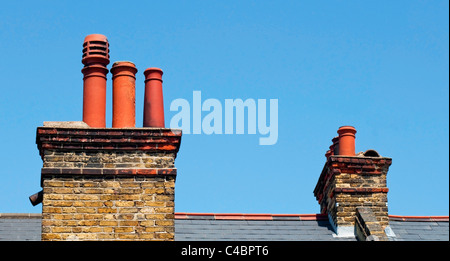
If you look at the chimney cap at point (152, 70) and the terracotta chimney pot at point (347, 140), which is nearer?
the chimney cap at point (152, 70)

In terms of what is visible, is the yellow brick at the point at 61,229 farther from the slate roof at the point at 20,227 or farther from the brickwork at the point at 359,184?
the brickwork at the point at 359,184

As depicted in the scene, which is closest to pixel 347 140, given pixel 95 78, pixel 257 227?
pixel 257 227

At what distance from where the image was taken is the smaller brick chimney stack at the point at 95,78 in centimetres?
1856

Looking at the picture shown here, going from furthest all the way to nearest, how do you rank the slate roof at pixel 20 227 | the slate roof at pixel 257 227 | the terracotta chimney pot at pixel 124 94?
the slate roof at pixel 257 227, the slate roof at pixel 20 227, the terracotta chimney pot at pixel 124 94

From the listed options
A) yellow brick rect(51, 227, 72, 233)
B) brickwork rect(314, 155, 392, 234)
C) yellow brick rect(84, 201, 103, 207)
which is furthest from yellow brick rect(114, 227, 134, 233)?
brickwork rect(314, 155, 392, 234)

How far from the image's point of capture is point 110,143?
17969mm

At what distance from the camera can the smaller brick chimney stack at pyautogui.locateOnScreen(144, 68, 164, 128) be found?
18.6 metres

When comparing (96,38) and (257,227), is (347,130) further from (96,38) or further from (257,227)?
(96,38)

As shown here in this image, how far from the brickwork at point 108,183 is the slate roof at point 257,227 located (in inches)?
96.2

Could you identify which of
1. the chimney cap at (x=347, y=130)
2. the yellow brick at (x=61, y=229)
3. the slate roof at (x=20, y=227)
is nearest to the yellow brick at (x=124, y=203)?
the yellow brick at (x=61, y=229)
